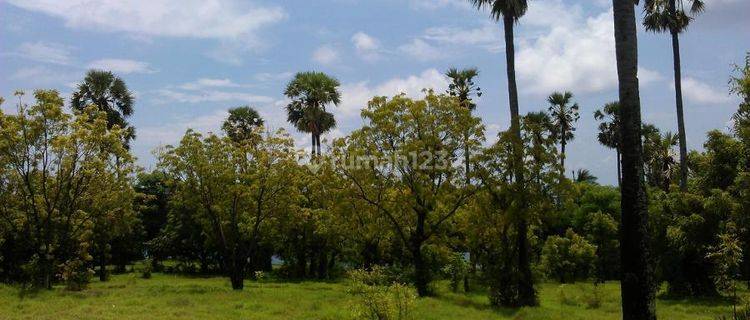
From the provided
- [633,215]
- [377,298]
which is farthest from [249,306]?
[633,215]

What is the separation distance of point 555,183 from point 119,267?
3433 cm

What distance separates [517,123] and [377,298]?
33.1 ft

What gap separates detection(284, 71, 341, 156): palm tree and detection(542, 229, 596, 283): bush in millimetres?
15788

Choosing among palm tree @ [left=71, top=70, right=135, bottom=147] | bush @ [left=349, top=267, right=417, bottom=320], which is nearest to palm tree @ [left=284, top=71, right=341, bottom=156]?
palm tree @ [left=71, top=70, right=135, bottom=147]

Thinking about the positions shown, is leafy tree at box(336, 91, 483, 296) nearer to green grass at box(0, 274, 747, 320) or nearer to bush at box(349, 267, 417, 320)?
green grass at box(0, 274, 747, 320)

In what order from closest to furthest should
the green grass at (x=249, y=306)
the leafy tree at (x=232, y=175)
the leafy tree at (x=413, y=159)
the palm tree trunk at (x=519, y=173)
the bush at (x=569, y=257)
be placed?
1. the green grass at (x=249, y=306)
2. the palm tree trunk at (x=519, y=173)
3. the leafy tree at (x=413, y=159)
4. the leafy tree at (x=232, y=175)
5. the bush at (x=569, y=257)

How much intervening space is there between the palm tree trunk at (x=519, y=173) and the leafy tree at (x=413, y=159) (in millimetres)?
2170

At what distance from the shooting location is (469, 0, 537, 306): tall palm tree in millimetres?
20578

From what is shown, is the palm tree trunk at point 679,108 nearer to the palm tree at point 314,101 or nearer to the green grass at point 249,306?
the green grass at point 249,306

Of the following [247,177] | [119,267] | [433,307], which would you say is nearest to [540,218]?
[433,307]

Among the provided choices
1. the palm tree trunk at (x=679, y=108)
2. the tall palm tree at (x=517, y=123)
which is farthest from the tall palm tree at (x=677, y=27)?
the tall palm tree at (x=517, y=123)

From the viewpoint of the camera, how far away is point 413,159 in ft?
75.5

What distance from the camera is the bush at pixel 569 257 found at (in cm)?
3441

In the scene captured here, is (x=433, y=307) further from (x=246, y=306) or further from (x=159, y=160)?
(x=159, y=160)
